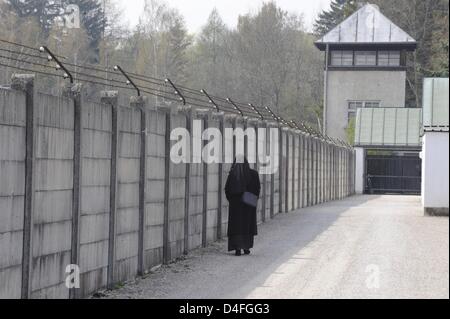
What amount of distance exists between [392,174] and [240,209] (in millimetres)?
36360

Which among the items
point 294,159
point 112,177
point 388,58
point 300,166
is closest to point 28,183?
point 112,177

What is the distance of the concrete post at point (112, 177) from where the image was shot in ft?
37.6

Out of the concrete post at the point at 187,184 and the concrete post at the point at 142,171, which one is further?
the concrete post at the point at 187,184

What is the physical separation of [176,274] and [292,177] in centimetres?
1533

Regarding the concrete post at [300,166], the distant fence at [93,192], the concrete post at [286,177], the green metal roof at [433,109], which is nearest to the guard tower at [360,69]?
the concrete post at [300,166]

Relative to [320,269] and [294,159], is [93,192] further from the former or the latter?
[294,159]

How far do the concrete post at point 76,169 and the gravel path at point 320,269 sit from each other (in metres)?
0.95

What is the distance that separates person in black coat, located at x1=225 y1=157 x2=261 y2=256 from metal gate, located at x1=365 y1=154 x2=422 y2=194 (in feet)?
118

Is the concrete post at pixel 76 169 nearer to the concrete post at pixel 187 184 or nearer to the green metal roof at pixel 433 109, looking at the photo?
the concrete post at pixel 187 184

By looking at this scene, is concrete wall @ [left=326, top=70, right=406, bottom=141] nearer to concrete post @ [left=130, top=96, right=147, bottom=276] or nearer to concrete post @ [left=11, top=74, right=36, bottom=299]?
concrete post @ [left=130, top=96, right=147, bottom=276]

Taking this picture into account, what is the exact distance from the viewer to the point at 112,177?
11.5 metres

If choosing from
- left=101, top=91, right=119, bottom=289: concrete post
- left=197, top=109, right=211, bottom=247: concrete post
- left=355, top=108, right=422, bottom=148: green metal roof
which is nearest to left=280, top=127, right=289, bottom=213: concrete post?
left=197, top=109, right=211, bottom=247: concrete post

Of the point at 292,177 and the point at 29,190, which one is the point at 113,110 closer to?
the point at 29,190
